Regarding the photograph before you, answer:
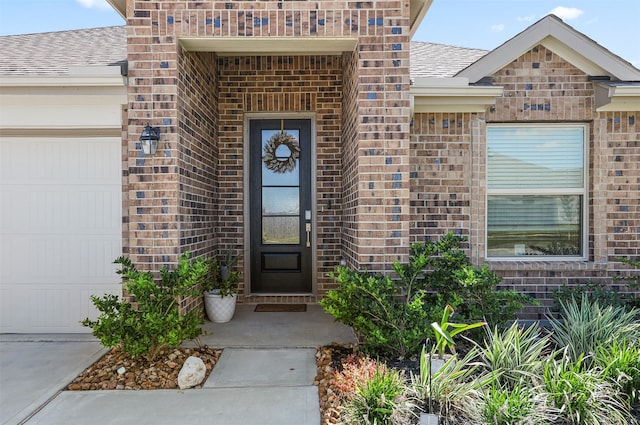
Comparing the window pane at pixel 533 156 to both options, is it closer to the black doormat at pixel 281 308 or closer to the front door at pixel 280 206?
the front door at pixel 280 206

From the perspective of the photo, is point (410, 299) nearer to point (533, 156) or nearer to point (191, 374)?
point (191, 374)

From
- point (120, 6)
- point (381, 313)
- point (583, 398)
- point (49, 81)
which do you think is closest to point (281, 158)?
point (120, 6)

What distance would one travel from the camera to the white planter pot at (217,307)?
5.04 meters

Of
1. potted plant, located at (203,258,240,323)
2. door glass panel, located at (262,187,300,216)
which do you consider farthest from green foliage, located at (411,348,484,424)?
door glass panel, located at (262,187,300,216)

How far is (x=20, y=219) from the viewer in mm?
4840

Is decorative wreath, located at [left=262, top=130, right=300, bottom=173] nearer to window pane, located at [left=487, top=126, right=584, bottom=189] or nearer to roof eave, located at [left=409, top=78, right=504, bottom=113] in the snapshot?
roof eave, located at [left=409, top=78, right=504, bottom=113]

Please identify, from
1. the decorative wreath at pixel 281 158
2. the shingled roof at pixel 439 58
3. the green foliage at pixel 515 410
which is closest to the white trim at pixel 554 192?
the shingled roof at pixel 439 58

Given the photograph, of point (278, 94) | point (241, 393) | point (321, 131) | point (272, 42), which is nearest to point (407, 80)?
point (272, 42)

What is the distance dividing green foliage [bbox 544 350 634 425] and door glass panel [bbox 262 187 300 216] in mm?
3895

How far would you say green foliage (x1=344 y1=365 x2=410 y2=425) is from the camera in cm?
264

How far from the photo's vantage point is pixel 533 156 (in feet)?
16.4

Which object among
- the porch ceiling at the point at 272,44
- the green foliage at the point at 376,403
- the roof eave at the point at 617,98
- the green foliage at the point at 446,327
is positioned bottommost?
the green foliage at the point at 376,403

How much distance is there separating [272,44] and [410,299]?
301 centimetres

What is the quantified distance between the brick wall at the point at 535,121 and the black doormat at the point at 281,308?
1.91 metres
